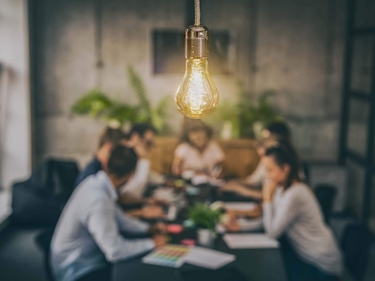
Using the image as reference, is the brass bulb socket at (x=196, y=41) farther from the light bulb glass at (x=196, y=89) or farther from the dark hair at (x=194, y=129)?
the dark hair at (x=194, y=129)

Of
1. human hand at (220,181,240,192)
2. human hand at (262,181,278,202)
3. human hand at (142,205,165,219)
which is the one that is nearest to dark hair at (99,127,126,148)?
human hand at (142,205,165,219)

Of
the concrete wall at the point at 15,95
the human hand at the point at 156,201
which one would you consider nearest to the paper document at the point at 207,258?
the human hand at the point at 156,201

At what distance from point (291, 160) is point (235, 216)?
70 centimetres

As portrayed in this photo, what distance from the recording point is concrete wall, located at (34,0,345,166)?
7.94 m

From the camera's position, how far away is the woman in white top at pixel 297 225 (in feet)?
14.0

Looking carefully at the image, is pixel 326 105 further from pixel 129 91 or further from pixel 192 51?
pixel 192 51

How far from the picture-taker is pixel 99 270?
3.97 m

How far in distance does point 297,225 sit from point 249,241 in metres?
0.42

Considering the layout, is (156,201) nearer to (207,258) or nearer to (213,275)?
(207,258)

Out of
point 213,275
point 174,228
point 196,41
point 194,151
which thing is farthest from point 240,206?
point 196,41

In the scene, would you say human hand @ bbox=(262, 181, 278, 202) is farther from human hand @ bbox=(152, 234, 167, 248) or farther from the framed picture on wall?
the framed picture on wall

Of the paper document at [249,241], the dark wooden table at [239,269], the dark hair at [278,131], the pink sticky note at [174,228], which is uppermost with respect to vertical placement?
the dark hair at [278,131]

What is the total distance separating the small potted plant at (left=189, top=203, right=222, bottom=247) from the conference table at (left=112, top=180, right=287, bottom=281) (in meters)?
0.08

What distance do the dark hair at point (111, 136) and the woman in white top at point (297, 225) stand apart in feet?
5.30
